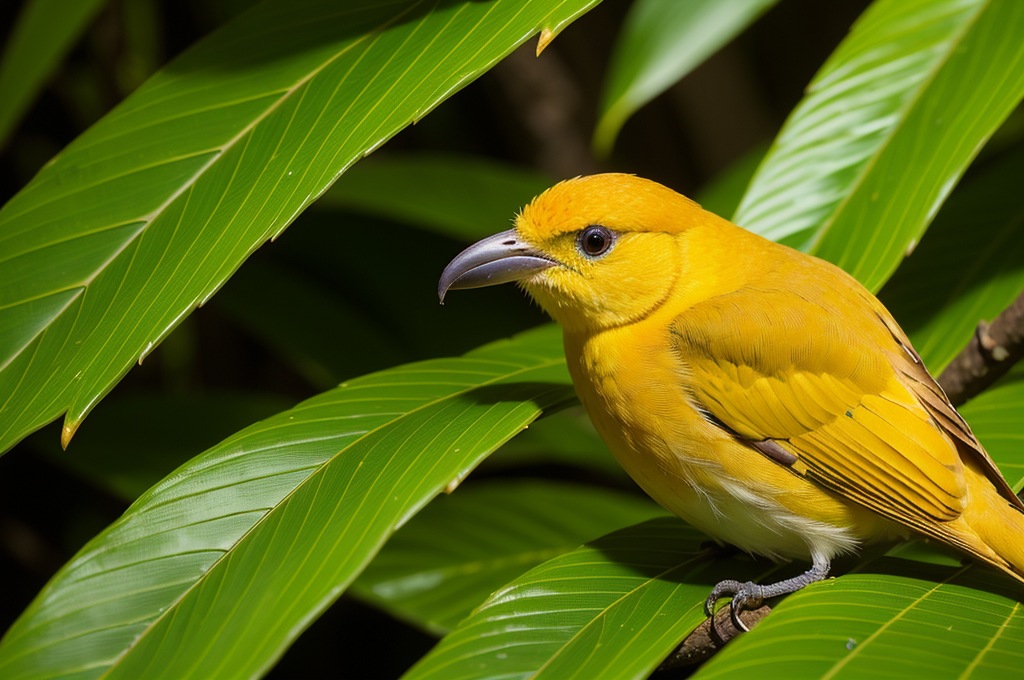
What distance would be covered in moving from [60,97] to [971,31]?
3.58 meters

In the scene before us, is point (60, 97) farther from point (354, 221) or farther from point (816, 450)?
point (816, 450)

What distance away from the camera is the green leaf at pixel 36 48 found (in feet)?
7.66

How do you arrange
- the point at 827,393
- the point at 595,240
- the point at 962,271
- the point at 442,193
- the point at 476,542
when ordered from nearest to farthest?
1. the point at 827,393
2. the point at 595,240
3. the point at 962,271
4. the point at 476,542
5. the point at 442,193

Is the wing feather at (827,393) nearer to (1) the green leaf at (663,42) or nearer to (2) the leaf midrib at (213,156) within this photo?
(2) the leaf midrib at (213,156)

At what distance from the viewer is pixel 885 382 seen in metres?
1.61

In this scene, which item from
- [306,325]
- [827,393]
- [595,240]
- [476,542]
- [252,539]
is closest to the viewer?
[252,539]

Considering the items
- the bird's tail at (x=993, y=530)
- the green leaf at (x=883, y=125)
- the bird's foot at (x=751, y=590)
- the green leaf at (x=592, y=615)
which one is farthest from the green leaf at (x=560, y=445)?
the bird's tail at (x=993, y=530)

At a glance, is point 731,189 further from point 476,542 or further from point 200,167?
point 200,167

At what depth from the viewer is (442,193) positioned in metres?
3.20

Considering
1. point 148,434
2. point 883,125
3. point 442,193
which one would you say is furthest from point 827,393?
point 148,434

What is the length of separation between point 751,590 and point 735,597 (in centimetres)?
6

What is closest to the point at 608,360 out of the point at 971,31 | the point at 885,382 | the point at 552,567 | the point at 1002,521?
the point at 552,567

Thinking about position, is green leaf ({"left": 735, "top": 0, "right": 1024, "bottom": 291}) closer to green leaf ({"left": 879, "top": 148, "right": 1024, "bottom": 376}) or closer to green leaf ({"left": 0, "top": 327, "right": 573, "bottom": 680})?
green leaf ({"left": 879, "top": 148, "right": 1024, "bottom": 376})

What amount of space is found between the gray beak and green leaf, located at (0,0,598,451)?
1.28ft
